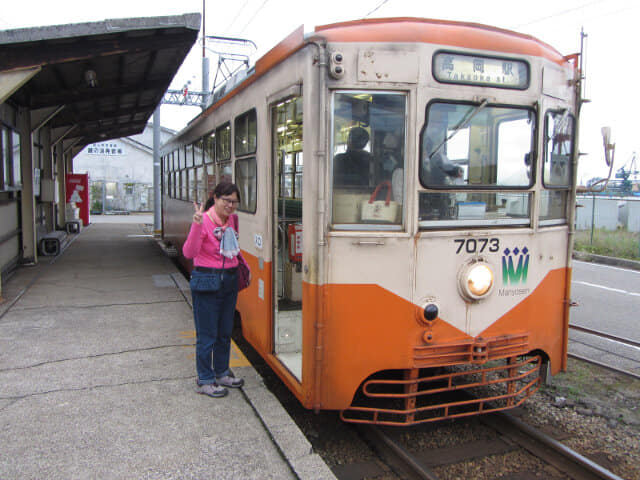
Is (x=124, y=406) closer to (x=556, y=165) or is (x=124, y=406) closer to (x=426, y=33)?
(x=426, y=33)

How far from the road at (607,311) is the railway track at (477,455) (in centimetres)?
239

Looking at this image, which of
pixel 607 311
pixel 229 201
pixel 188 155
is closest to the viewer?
pixel 229 201

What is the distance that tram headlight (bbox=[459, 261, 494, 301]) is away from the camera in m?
3.64

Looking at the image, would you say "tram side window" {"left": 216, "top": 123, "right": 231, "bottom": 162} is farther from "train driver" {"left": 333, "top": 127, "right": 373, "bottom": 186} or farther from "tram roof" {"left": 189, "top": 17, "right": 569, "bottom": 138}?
"train driver" {"left": 333, "top": 127, "right": 373, "bottom": 186}

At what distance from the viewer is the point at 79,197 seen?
18.3 m

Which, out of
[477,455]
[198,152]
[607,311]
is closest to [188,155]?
[198,152]

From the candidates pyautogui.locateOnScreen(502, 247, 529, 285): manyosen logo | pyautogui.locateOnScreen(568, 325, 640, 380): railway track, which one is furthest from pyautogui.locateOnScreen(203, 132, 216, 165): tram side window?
pyautogui.locateOnScreen(568, 325, 640, 380): railway track

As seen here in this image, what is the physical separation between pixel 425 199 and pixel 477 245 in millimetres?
515

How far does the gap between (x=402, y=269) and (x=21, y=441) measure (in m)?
2.78

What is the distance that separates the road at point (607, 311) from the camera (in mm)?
6082

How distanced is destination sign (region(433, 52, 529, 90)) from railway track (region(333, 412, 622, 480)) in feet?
8.35

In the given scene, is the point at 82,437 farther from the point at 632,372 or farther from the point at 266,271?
the point at 632,372

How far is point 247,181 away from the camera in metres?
4.98

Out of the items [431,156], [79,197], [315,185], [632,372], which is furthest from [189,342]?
[79,197]
